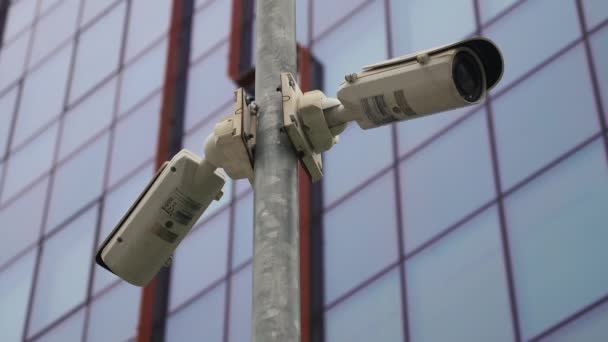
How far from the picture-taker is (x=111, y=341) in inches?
934

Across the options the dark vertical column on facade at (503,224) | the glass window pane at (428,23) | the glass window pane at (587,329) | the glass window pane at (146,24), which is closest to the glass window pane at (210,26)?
the glass window pane at (146,24)

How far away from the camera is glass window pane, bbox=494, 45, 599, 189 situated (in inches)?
716

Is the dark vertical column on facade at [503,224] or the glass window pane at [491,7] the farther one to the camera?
the glass window pane at [491,7]

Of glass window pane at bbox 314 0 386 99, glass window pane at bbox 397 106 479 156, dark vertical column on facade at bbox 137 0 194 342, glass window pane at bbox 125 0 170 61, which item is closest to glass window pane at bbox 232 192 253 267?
dark vertical column on facade at bbox 137 0 194 342

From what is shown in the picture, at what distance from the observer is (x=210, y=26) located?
89.1 ft

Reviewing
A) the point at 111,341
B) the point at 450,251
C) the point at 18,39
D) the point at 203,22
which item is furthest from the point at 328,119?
the point at 18,39

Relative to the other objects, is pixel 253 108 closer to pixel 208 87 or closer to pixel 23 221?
pixel 208 87

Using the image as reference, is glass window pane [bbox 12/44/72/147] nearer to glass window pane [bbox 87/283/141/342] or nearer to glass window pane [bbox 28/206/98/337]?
glass window pane [bbox 28/206/98/337]

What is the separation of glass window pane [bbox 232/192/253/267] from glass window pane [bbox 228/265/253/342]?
0.34 m

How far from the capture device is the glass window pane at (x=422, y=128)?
2009 cm

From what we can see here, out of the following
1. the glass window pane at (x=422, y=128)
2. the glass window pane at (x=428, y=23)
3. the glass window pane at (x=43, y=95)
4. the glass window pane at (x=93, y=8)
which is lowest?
the glass window pane at (x=422, y=128)

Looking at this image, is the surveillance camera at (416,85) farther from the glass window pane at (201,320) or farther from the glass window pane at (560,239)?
the glass window pane at (201,320)

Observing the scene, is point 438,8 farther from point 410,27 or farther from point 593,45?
point 593,45

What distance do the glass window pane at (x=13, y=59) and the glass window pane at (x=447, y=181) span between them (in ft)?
50.9
